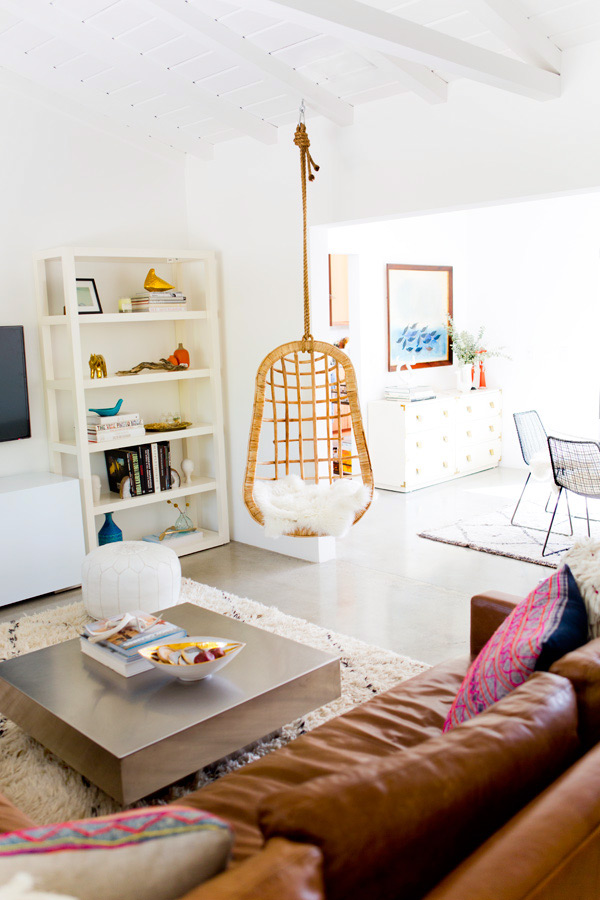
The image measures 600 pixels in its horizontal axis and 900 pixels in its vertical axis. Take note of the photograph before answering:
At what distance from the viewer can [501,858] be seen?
1044 mm

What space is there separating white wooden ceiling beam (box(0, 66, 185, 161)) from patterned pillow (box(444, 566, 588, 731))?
Answer: 389 cm

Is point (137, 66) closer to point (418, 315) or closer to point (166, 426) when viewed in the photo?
point (166, 426)

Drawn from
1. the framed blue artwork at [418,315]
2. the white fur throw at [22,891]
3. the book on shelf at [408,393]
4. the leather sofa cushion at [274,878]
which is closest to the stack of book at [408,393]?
the book on shelf at [408,393]

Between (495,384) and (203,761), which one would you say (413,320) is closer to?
(495,384)

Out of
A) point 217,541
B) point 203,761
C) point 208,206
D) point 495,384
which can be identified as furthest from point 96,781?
point 495,384

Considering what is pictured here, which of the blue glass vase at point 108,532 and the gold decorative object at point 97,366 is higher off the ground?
the gold decorative object at point 97,366

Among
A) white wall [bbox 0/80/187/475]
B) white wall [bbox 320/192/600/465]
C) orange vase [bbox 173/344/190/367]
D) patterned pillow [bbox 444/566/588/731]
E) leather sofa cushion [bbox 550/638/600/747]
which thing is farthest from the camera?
white wall [bbox 320/192/600/465]

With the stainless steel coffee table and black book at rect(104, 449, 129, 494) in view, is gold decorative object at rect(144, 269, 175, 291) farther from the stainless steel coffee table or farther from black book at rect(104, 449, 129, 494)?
the stainless steel coffee table

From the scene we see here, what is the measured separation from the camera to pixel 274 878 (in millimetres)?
873

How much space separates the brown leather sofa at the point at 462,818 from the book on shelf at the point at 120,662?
1.15 m

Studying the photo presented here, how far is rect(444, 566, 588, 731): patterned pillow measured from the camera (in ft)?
5.34

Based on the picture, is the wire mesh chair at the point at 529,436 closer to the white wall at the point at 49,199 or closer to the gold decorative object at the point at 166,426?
the gold decorative object at the point at 166,426

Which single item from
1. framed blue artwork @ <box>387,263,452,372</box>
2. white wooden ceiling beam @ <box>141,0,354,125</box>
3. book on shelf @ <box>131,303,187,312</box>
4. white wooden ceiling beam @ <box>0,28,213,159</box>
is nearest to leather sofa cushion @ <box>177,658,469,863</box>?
white wooden ceiling beam @ <box>141,0,354,125</box>

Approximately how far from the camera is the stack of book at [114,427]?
4.42m
